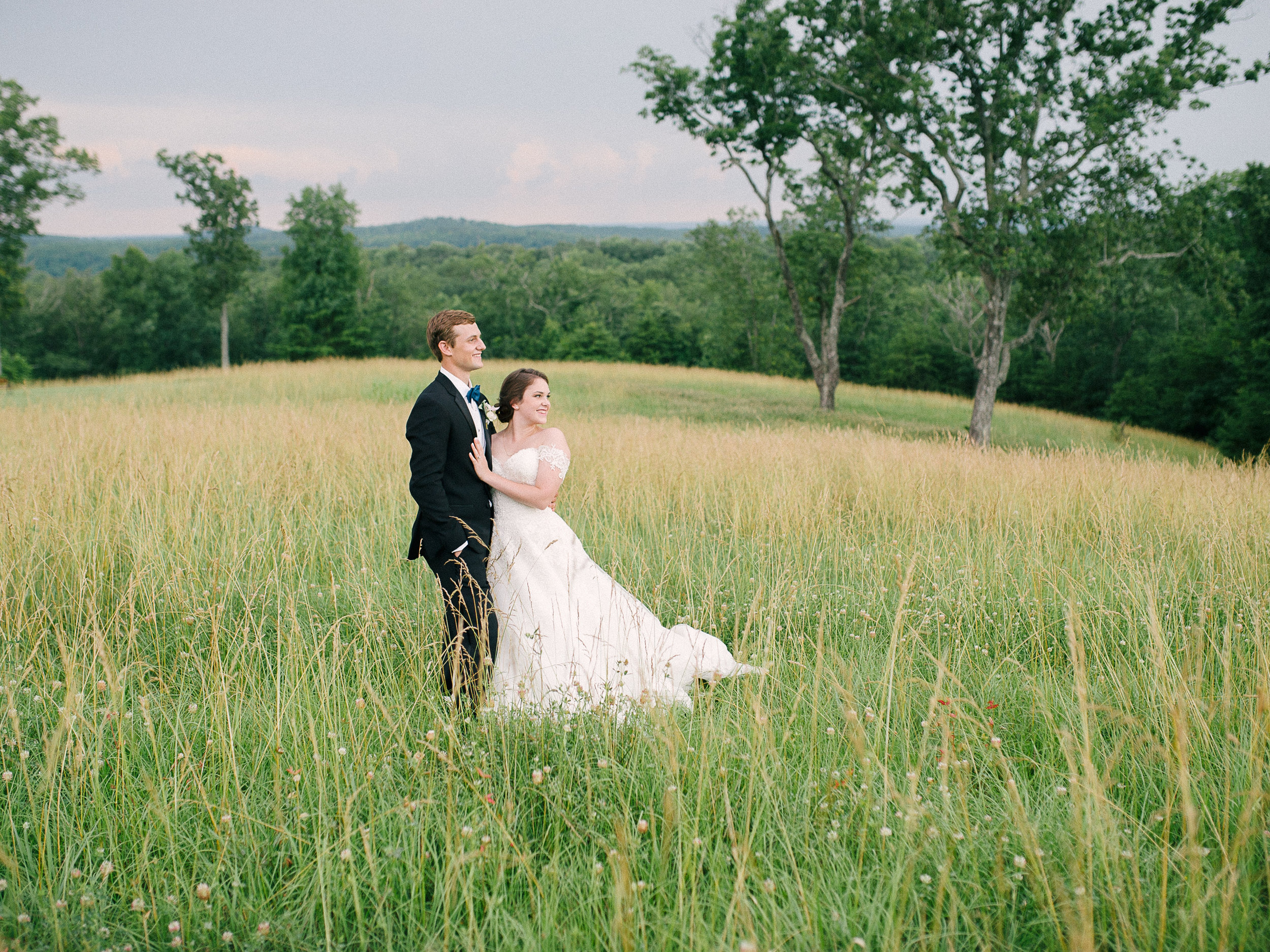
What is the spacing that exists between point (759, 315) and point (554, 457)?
172 ft

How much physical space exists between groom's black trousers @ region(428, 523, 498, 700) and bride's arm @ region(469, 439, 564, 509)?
0.85ft

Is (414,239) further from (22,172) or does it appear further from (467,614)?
(467,614)

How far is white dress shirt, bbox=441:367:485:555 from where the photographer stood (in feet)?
11.8

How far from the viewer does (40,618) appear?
389 centimetres

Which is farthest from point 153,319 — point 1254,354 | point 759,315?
point 1254,354

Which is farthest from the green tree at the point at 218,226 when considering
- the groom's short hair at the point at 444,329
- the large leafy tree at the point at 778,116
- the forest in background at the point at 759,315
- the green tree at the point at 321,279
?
the groom's short hair at the point at 444,329

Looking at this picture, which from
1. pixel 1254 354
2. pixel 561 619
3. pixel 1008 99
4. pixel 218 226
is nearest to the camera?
pixel 561 619

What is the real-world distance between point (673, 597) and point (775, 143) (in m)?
17.9

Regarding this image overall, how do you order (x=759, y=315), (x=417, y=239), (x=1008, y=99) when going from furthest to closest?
1. (x=417, y=239)
2. (x=759, y=315)
3. (x=1008, y=99)

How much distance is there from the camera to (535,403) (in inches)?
154

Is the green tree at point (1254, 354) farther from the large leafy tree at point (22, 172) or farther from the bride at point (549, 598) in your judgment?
the large leafy tree at point (22, 172)

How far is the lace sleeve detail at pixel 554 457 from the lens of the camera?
3.83 m

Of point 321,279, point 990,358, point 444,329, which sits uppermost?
point 321,279

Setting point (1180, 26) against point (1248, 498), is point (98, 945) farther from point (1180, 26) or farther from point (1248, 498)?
point (1180, 26)
